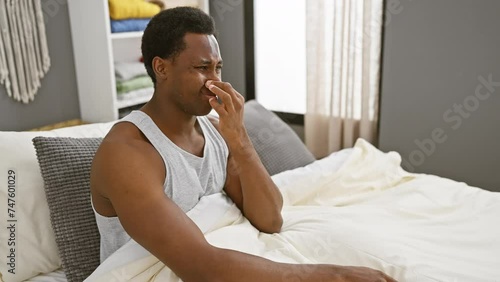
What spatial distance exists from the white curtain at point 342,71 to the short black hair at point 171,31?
1380 millimetres

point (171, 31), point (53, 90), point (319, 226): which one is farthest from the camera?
point (53, 90)

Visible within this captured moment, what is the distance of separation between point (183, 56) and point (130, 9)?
1028mm

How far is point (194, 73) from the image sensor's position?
115cm

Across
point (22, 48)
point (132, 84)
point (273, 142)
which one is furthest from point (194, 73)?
point (132, 84)

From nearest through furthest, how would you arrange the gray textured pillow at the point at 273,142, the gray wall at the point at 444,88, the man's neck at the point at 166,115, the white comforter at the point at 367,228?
the white comforter at the point at 367,228 → the man's neck at the point at 166,115 → the gray textured pillow at the point at 273,142 → the gray wall at the point at 444,88

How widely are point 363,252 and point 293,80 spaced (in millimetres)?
1820

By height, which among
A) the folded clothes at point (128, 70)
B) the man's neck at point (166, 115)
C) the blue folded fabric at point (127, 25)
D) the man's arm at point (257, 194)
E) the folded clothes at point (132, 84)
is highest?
the blue folded fabric at point (127, 25)

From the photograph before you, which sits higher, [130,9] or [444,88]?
[130,9]

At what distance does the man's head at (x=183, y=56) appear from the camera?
114 cm

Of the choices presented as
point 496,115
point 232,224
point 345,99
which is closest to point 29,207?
point 232,224

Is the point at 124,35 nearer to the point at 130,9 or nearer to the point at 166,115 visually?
the point at 130,9

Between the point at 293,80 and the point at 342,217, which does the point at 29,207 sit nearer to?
the point at 342,217

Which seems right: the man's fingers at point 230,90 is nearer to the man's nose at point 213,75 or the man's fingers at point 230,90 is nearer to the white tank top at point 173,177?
the man's nose at point 213,75

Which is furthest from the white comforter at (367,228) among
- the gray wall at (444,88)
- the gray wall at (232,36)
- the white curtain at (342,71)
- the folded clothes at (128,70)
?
the gray wall at (232,36)
